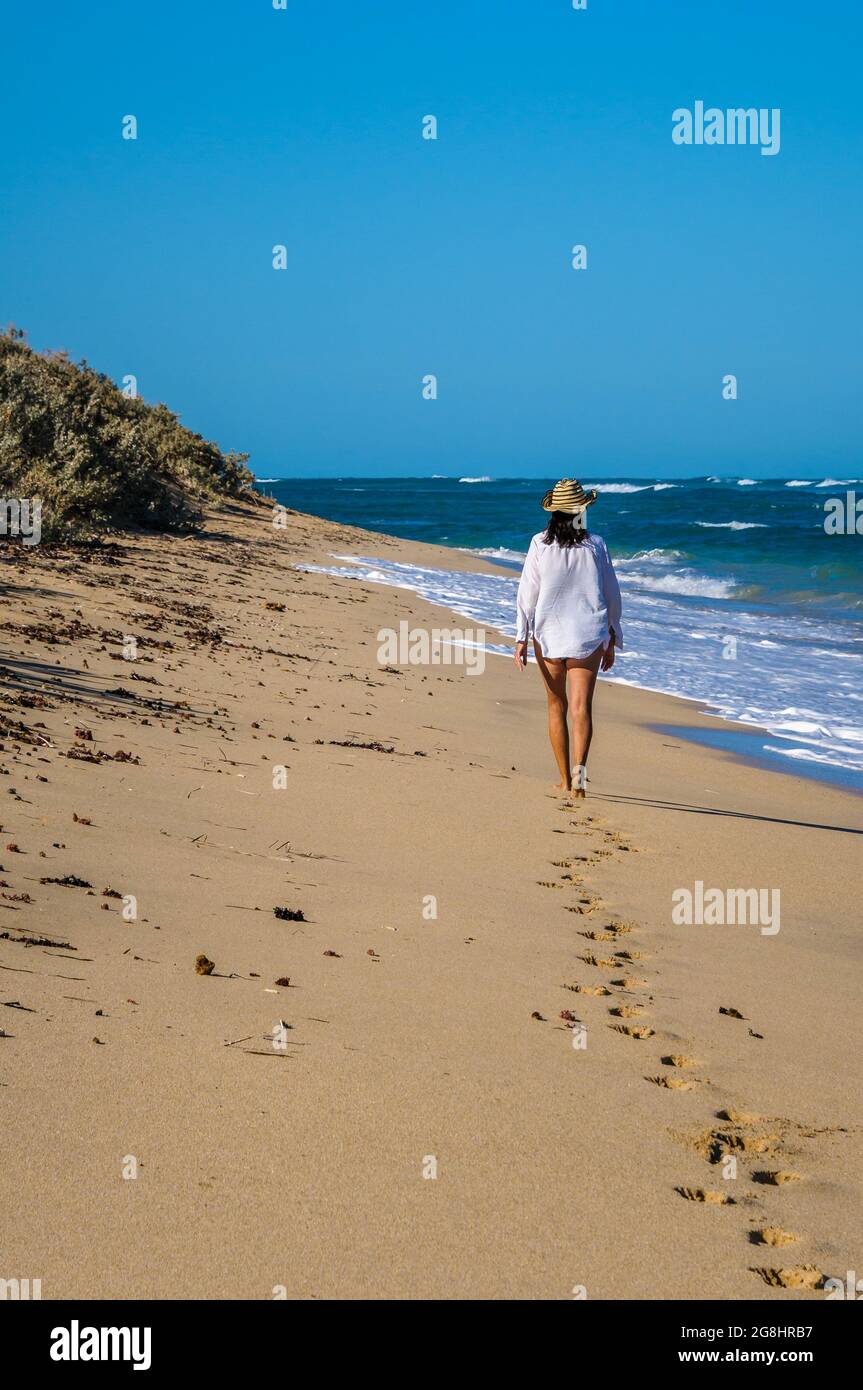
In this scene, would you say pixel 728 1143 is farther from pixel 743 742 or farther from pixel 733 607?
pixel 733 607

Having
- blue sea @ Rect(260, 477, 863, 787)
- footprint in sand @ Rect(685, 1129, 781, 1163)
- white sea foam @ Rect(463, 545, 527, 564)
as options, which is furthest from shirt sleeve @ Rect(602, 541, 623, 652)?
white sea foam @ Rect(463, 545, 527, 564)

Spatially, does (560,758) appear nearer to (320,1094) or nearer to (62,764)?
(62,764)

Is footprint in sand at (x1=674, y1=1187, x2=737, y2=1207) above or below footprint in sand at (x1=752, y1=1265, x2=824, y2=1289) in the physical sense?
above

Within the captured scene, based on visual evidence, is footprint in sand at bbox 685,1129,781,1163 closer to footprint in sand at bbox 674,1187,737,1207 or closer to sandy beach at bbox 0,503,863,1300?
sandy beach at bbox 0,503,863,1300

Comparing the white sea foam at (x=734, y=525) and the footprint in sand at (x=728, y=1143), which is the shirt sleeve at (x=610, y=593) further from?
the white sea foam at (x=734, y=525)

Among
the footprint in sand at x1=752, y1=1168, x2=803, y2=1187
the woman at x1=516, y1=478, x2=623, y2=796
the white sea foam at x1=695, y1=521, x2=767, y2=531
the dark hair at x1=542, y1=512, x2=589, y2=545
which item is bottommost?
the footprint in sand at x1=752, y1=1168, x2=803, y2=1187

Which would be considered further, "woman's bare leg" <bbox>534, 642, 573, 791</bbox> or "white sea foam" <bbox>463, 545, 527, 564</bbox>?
"white sea foam" <bbox>463, 545, 527, 564</bbox>

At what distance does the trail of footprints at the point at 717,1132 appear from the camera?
2.64 metres

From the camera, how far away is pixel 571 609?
7156 mm

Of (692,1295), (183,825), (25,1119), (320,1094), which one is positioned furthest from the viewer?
(183,825)

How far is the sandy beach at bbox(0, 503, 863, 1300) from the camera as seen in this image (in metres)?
2.48

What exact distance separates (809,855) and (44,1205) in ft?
15.9
